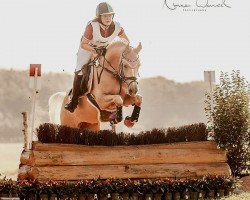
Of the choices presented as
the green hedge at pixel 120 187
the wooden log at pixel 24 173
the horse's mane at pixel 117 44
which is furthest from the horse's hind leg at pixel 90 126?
the wooden log at pixel 24 173

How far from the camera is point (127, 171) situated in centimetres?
1002

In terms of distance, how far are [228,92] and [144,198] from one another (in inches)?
205

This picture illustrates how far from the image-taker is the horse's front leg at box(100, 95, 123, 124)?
1125cm

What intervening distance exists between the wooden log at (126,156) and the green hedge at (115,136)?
9.7 inches

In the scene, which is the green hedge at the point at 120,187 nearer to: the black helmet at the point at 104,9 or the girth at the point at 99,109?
the girth at the point at 99,109

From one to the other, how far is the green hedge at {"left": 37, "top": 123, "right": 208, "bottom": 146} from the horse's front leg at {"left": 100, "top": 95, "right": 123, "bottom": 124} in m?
0.88

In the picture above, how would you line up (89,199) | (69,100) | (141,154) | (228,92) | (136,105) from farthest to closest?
1. (228,92)
2. (69,100)
3. (136,105)
4. (141,154)
5. (89,199)

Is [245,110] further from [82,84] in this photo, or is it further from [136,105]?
[82,84]

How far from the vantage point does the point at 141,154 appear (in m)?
10.2

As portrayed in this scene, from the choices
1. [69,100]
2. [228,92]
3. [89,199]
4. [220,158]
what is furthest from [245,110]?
[89,199]

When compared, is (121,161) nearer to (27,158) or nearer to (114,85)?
(27,158)

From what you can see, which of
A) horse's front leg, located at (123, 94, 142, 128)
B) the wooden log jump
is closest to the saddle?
horse's front leg, located at (123, 94, 142, 128)

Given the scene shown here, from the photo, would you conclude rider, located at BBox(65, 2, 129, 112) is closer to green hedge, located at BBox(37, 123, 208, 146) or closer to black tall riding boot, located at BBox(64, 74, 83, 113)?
black tall riding boot, located at BBox(64, 74, 83, 113)

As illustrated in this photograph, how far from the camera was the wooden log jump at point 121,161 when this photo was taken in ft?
31.1
